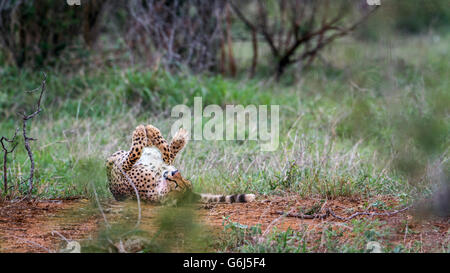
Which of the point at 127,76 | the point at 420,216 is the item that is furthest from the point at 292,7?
the point at 420,216

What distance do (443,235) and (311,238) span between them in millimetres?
642

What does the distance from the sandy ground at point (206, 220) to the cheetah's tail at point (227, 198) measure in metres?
0.04

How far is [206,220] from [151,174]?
0.38 meters

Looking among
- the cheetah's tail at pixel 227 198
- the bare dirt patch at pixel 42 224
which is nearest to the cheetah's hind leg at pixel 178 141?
the cheetah's tail at pixel 227 198

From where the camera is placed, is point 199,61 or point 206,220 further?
point 199,61

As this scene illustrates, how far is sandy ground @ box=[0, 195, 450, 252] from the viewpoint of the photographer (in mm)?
2545

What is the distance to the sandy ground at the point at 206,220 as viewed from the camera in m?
2.54

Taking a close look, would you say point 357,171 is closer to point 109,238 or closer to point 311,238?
point 311,238

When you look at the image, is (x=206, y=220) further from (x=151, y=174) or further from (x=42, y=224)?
(x=42, y=224)

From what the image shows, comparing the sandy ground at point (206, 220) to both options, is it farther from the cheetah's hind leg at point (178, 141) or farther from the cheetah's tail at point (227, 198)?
the cheetah's hind leg at point (178, 141)

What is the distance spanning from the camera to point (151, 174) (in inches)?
114

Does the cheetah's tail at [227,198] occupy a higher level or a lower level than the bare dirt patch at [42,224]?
higher

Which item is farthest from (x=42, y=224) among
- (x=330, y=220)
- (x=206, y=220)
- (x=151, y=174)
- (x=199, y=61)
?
(x=199, y=61)

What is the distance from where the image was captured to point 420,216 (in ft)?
8.87
